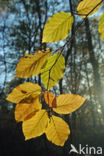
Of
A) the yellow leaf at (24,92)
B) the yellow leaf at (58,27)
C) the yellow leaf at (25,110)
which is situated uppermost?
the yellow leaf at (58,27)

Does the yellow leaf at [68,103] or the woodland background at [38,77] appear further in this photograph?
the woodland background at [38,77]

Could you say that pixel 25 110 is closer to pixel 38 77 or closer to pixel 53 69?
pixel 53 69

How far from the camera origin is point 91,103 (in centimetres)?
1133

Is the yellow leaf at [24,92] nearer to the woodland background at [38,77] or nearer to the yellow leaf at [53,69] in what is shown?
the yellow leaf at [53,69]

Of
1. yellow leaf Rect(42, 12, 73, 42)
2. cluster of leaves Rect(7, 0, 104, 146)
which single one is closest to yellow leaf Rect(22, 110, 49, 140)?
cluster of leaves Rect(7, 0, 104, 146)

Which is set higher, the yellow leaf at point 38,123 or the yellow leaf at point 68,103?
the yellow leaf at point 68,103

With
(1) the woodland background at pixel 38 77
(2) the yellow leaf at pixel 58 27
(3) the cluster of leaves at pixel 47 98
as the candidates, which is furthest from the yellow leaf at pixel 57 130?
(1) the woodland background at pixel 38 77

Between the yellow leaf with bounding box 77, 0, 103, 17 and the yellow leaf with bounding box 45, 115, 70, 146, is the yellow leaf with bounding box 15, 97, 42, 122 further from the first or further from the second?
the yellow leaf with bounding box 77, 0, 103, 17

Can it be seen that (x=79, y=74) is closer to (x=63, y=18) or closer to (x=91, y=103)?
(x=91, y=103)

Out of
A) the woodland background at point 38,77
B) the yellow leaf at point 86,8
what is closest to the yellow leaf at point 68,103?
the yellow leaf at point 86,8

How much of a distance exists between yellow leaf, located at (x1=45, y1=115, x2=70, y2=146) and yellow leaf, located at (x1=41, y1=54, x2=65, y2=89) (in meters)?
0.05

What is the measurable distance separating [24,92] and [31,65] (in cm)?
4

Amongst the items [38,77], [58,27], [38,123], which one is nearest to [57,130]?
[38,123]

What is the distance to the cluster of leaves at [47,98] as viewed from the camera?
188 mm
